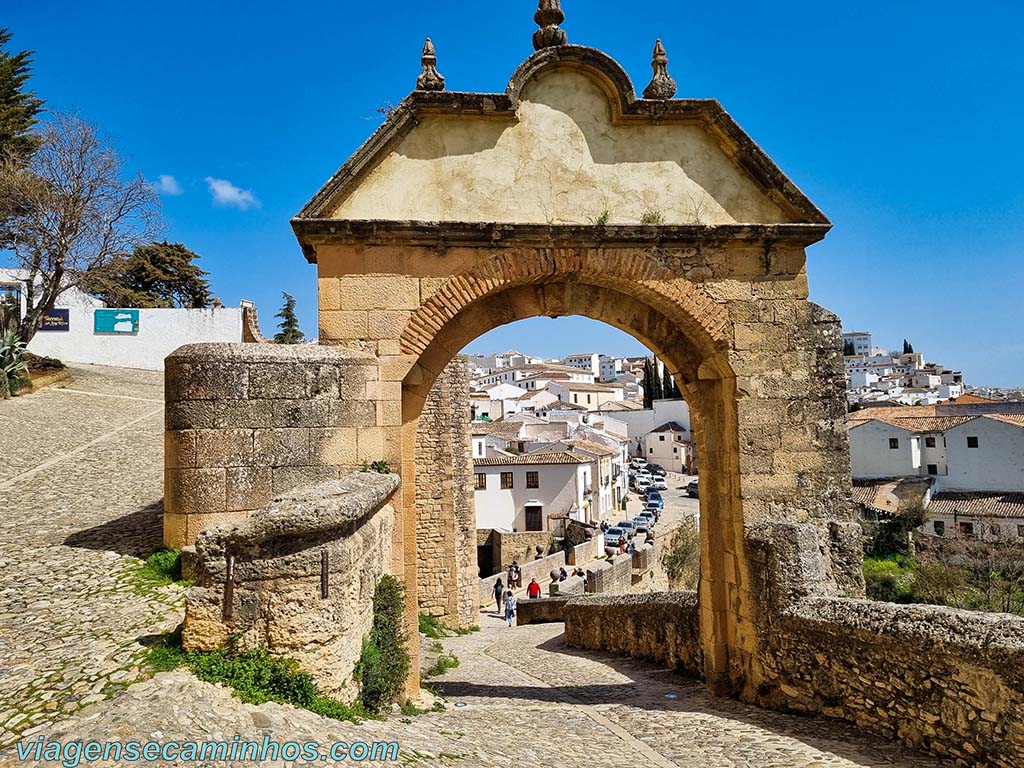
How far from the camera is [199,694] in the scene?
3.53m

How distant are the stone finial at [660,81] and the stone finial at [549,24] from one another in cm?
101

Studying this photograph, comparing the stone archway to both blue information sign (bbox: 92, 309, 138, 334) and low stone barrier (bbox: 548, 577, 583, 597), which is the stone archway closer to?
low stone barrier (bbox: 548, 577, 583, 597)

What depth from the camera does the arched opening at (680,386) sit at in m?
7.00

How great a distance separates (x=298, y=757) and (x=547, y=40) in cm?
691

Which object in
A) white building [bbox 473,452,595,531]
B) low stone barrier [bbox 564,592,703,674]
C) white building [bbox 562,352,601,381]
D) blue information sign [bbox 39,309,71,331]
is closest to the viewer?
low stone barrier [bbox 564,592,703,674]

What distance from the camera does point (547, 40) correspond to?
290 inches

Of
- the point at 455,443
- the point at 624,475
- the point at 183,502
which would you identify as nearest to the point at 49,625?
the point at 183,502

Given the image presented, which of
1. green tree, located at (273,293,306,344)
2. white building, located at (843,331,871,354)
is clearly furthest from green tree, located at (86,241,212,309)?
white building, located at (843,331,871,354)

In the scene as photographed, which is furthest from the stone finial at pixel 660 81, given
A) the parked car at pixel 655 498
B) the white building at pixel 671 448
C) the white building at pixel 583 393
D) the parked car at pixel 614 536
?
the white building at pixel 583 393

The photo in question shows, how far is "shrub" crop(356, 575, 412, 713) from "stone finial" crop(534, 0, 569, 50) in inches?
222

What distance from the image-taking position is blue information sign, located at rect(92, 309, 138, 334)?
2938 centimetres

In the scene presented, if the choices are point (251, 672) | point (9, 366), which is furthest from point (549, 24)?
point (9, 366)

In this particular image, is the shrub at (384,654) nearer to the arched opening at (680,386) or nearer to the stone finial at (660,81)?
the arched opening at (680,386)

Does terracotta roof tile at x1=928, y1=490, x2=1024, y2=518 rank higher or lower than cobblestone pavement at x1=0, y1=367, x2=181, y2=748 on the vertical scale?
lower
